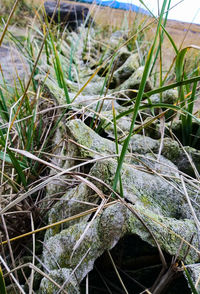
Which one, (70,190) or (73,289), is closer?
(73,289)

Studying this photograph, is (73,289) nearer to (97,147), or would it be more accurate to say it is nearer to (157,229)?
(157,229)

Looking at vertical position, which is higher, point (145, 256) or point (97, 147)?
point (97, 147)

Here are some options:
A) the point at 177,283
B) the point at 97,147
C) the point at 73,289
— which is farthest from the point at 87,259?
the point at 97,147

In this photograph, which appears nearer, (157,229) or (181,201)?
(157,229)

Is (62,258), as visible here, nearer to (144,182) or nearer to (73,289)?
(73,289)

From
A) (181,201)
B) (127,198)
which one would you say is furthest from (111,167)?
(181,201)

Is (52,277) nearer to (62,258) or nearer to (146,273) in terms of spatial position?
(62,258)

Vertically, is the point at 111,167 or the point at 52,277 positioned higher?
the point at 111,167
